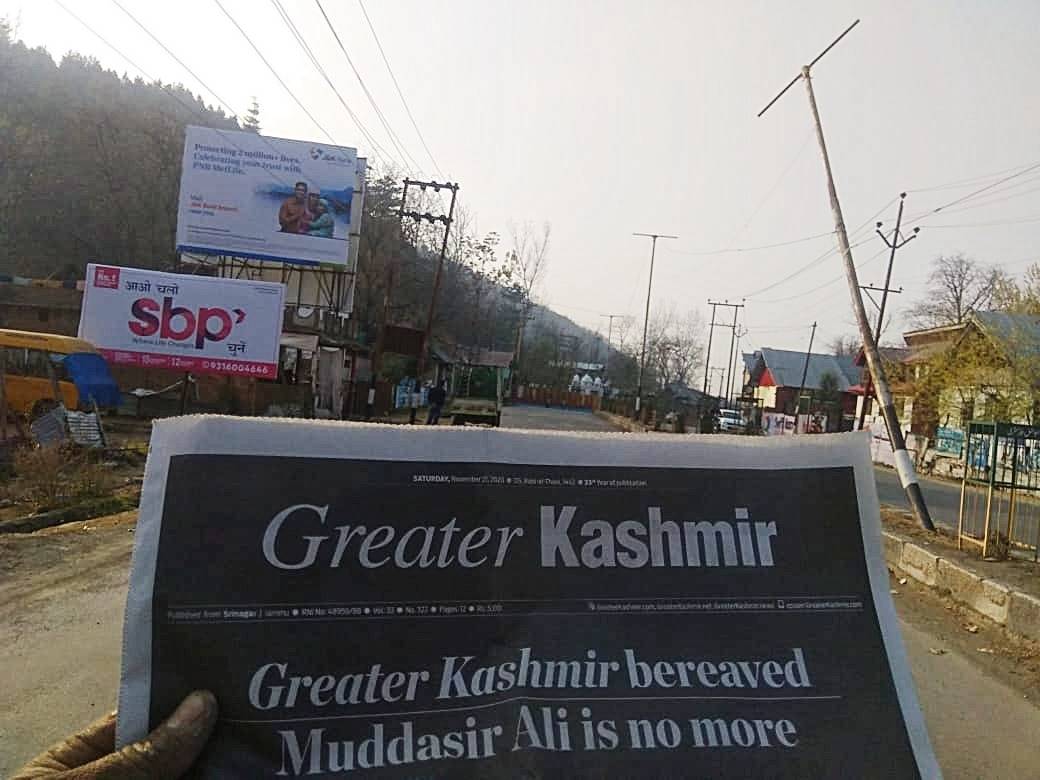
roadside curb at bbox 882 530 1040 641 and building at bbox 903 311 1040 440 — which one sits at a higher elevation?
building at bbox 903 311 1040 440

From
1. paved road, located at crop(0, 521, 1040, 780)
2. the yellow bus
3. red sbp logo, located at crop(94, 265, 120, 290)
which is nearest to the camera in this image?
paved road, located at crop(0, 521, 1040, 780)

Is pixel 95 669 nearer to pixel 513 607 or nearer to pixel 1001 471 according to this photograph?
pixel 513 607

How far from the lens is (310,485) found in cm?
200

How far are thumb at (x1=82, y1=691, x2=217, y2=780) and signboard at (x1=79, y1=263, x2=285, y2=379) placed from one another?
70.5 feet

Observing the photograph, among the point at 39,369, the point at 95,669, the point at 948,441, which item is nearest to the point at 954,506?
the point at 948,441

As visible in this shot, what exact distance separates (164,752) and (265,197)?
100ft

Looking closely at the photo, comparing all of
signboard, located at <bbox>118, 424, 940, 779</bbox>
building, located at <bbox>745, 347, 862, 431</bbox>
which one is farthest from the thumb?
building, located at <bbox>745, 347, 862, 431</bbox>

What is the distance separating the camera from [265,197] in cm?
2995

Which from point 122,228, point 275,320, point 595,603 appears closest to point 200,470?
point 595,603

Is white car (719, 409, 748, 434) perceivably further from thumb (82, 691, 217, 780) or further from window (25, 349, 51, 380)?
thumb (82, 691, 217, 780)

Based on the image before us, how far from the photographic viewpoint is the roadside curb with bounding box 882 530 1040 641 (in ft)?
22.7

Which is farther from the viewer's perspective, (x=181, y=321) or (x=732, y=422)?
(x=732, y=422)

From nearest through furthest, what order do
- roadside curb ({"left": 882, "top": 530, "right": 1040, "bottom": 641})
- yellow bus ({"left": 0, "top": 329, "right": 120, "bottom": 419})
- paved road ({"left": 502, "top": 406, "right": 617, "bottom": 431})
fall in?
1. roadside curb ({"left": 882, "top": 530, "right": 1040, "bottom": 641})
2. yellow bus ({"left": 0, "top": 329, "right": 120, "bottom": 419})
3. paved road ({"left": 502, "top": 406, "right": 617, "bottom": 431})

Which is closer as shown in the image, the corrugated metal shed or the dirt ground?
the dirt ground
